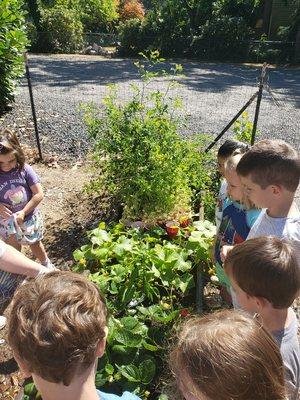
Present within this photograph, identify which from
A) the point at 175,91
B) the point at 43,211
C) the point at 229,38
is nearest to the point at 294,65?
the point at 229,38

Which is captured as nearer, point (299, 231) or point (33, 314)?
point (33, 314)

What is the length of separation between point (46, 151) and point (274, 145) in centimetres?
496

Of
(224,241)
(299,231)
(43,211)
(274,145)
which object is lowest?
(43,211)

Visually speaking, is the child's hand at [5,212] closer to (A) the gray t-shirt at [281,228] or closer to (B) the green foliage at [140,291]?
(B) the green foliage at [140,291]

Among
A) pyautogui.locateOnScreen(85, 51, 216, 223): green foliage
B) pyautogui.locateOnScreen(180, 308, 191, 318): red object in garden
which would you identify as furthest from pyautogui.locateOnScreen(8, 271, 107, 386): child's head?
pyautogui.locateOnScreen(85, 51, 216, 223): green foliage

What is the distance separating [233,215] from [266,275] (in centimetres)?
102

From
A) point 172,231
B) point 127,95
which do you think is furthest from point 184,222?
point 127,95

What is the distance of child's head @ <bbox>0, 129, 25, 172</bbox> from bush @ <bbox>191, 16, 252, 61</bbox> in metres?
17.3

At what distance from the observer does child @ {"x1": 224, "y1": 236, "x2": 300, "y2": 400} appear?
1561mm

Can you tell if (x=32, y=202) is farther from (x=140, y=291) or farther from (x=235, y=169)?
(x=235, y=169)

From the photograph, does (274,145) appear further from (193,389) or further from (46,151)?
(46,151)

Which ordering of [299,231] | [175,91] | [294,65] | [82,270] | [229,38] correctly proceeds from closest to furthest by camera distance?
[299,231], [82,270], [175,91], [294,65], [229,38]

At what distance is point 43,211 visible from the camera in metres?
4.93

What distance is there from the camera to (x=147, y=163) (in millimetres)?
3859
